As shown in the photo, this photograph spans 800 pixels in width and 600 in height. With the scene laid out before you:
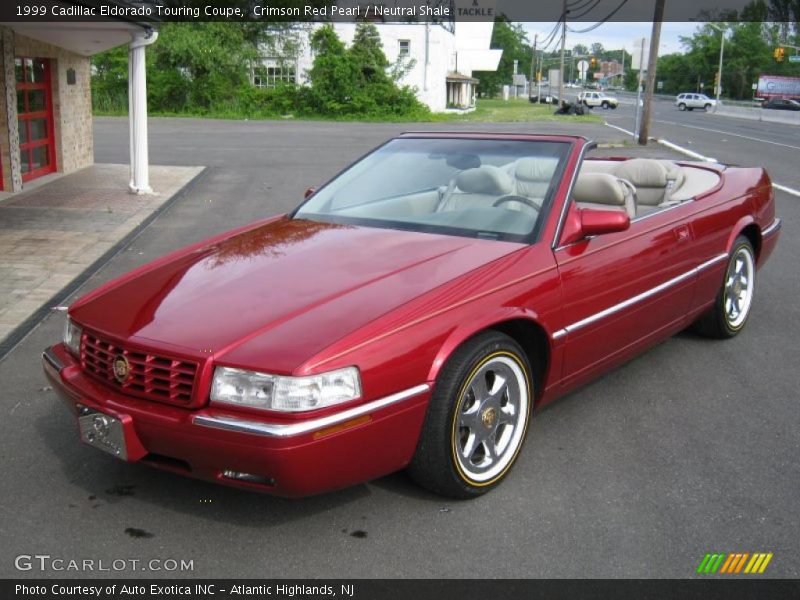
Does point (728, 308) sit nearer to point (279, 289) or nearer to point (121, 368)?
point (279, 289)

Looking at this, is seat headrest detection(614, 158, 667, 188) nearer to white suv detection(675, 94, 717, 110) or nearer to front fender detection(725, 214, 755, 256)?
front fender detection(725, 214, 755, 256)

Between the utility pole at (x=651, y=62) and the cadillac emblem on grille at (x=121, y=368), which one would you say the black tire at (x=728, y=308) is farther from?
the utility pole at (x=651, y=62)

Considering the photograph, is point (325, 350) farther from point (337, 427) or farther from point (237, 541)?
point (237, 541)

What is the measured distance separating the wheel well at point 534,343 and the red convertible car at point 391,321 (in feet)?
0.03

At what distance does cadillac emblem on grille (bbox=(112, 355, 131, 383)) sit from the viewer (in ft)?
10.6

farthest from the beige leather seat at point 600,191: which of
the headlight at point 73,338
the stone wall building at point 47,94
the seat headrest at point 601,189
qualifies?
the stone wall building at point 47,94

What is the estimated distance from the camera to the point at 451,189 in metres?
4.57

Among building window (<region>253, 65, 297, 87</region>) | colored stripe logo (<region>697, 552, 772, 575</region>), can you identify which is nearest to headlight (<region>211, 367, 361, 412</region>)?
colored stripe logo (<region>697, 552, 772, 575</region>)

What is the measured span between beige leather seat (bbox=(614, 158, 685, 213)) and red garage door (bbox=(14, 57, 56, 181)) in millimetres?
11053

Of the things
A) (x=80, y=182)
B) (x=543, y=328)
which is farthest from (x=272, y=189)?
(x=543, y=328)

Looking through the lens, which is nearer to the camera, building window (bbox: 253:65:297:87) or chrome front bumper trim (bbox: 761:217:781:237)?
chrome front bumper trim (bbox: 761:217:781:237)

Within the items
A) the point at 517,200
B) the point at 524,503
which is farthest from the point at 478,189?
the point at 524,503

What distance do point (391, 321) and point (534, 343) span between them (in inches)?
38.1

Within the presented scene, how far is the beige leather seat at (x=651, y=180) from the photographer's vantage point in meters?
5.92
